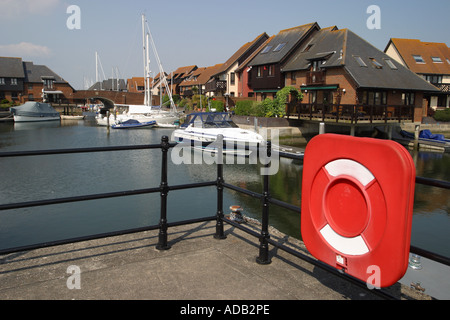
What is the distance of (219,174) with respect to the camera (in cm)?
410

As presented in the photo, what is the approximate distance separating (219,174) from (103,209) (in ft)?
32.8

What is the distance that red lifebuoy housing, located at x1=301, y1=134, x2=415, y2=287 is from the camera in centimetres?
209

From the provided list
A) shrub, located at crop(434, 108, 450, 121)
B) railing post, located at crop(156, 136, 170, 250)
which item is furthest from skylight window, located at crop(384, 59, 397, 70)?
railing post, located at crop(156, 136, 170, 250)

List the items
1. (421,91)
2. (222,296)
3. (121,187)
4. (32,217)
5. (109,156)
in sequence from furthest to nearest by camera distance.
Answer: (421,91), (109,156), (121,187), (32,217), (222,296)

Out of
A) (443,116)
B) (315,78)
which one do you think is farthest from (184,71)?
(443,116)

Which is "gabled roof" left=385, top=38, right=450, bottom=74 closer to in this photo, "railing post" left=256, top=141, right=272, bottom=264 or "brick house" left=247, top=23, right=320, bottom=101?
"brick house" left=247, top=23, right=320, bottom=101

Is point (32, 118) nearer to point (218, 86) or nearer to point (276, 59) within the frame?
point (218, 86)

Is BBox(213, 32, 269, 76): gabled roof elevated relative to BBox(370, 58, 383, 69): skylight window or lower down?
elevated

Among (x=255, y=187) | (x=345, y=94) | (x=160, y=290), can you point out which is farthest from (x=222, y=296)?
(x=345, y=94)

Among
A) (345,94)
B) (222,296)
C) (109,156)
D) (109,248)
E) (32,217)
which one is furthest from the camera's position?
(345,94)

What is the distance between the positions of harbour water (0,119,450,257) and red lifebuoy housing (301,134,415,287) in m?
8.39

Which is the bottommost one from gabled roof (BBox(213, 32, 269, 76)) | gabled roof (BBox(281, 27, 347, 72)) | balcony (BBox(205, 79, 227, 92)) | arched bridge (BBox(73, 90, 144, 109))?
arched bridge (BBox(73, 90, 144, 109))

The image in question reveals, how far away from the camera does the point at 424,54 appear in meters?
49.1

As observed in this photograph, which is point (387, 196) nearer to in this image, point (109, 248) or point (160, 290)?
point (160, 290)
